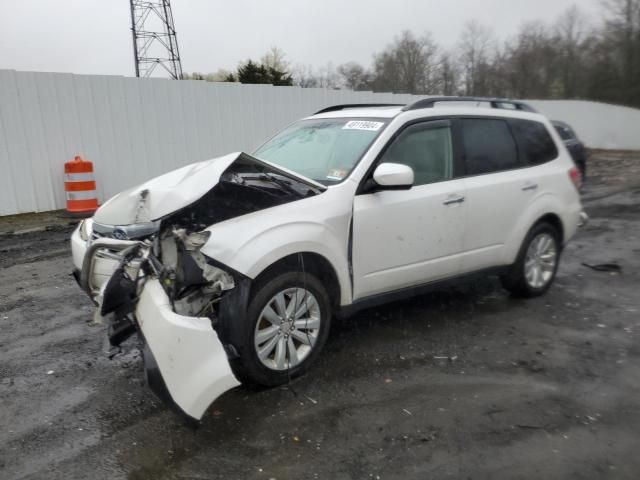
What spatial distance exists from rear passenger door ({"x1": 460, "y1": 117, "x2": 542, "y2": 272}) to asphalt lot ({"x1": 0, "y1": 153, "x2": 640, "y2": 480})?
65 centimetres

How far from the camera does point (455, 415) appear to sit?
3182 millimetres

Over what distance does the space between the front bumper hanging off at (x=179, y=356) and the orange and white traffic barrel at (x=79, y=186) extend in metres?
7.15

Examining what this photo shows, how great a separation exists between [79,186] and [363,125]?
6897 mm

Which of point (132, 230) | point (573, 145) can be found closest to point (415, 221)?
point (132, 230)

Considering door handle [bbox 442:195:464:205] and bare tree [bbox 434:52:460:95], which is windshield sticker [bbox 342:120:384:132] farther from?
bare tree [bbox 434:52:460:95]

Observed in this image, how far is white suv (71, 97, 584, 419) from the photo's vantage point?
3.03 m

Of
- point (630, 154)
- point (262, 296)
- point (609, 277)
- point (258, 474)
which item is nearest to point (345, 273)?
point (262, 296)

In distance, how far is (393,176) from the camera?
3.73m

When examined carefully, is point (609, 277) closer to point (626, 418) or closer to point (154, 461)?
point (626, 418)

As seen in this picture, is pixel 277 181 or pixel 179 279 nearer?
pixel 179 279

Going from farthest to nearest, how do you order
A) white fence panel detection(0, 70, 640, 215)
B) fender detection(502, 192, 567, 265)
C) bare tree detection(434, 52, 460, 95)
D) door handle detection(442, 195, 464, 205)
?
bare tree detection(434, 52, 460, 95)
white fence panel detection(0, 70, 640, 215)
fender detection(502, 192, 567, 265)
door handle detection(442, 195, 464, 205)

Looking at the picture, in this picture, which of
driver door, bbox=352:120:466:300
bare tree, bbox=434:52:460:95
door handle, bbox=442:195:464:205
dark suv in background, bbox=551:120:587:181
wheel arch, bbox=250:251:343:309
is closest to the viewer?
wheel arch, bbox=250:251:343:309

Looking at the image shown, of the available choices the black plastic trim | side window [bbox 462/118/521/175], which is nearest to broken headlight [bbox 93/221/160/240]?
the black plastic trim

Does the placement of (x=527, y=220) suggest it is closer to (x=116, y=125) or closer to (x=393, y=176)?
(x=393, y=176)
